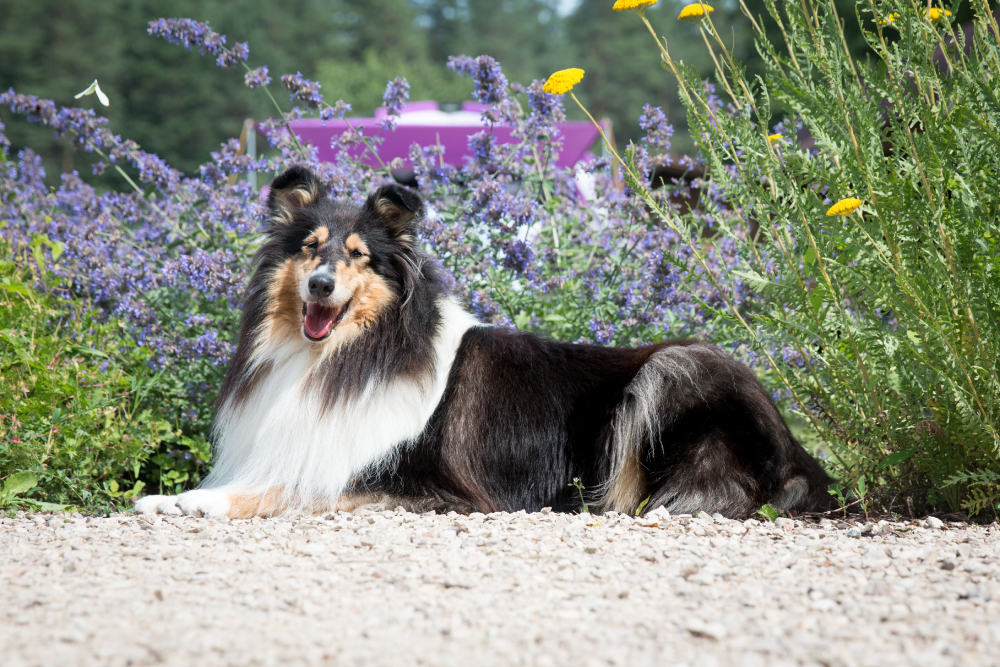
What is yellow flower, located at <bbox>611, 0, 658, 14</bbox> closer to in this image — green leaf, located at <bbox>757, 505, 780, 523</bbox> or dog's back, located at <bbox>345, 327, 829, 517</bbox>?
dog's back, located at <bbox>345, 327, 829, 517</bbox>

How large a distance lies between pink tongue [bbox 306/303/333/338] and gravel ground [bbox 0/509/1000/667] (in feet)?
3.22

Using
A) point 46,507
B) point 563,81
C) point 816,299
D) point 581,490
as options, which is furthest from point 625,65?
A: point 46,507

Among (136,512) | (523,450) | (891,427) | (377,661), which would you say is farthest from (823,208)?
(136,512)

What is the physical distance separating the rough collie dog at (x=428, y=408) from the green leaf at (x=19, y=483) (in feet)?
2.22

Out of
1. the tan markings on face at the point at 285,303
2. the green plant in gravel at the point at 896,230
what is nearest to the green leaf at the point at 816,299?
the green plant in gravel at the point at 896,230

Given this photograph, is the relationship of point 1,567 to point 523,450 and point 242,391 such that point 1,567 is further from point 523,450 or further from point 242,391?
point 523,450

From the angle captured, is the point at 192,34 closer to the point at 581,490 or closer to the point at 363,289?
the point at 363,289

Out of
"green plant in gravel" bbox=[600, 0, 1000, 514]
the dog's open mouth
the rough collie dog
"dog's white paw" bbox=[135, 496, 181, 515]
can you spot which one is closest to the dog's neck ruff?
the rough collie dog

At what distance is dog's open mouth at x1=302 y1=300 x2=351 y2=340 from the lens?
12.6ft

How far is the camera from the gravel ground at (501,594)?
6.29 ft

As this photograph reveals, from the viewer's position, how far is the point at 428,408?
3.91 m

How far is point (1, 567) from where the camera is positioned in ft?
8.60

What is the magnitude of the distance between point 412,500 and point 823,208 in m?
2.22

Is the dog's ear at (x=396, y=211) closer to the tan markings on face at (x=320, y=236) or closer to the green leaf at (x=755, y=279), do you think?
the tan markings on face at (x=320, y=236)
